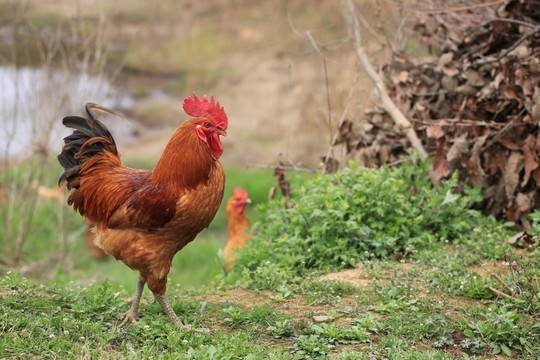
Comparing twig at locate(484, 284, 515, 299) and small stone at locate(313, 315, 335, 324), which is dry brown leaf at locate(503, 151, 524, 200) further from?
small stone at locate(313, 315, 335, 324)

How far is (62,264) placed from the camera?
7.73 metres

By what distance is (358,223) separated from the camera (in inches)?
197

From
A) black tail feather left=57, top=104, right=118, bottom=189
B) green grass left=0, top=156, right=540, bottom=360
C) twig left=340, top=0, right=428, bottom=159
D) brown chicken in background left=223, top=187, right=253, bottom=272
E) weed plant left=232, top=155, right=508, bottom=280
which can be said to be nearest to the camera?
green grass left=0, top=156, right=540, bottom=360

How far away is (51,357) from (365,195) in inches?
117

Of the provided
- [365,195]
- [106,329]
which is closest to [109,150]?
[106,329]

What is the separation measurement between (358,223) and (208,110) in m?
1.95

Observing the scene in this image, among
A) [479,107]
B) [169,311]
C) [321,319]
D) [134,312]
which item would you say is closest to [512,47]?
[479,107]

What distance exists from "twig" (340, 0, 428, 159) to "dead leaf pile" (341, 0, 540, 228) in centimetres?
14

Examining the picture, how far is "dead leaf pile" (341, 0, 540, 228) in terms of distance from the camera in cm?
503

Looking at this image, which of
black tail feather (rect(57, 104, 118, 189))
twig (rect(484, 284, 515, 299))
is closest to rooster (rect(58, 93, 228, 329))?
black tail feather (rect(57, 104, 118, 189))

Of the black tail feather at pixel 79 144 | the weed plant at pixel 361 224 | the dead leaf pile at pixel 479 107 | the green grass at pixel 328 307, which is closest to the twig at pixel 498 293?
the green grass at pixel 328 307

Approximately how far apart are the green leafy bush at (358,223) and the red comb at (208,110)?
1513 millimetres

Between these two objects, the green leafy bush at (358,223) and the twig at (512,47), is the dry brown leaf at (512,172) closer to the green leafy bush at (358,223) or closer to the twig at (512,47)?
the green leafy bush at (358,223)

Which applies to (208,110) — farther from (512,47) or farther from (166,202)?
(512,47)
